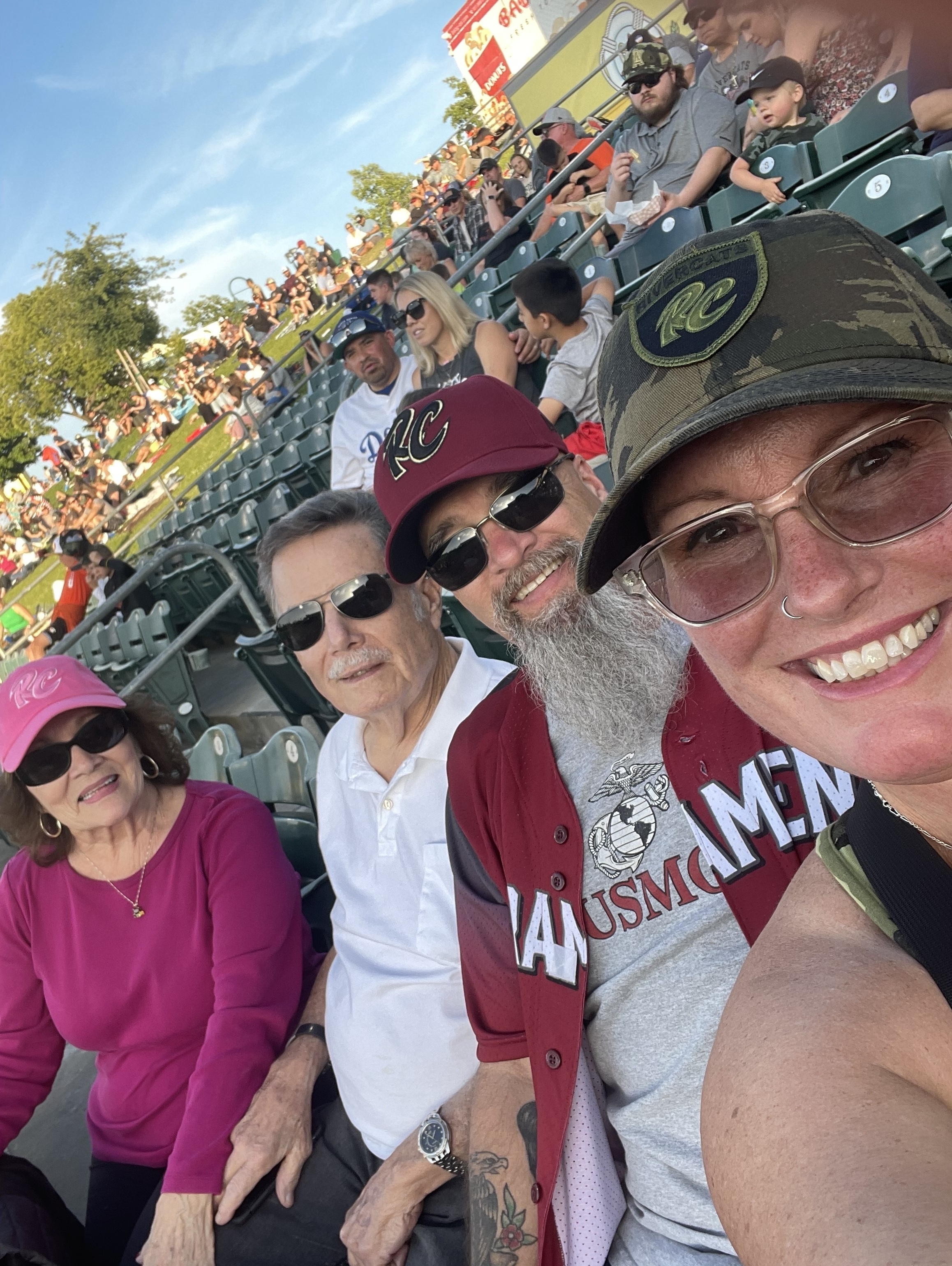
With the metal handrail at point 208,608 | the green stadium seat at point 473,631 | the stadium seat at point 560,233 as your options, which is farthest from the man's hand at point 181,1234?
the stadium seat at point 560,233

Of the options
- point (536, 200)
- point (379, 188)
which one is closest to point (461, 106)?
point (379, 188)

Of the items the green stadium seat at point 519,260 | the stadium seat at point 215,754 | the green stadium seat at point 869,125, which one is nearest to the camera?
the stadium seat at point 215,754

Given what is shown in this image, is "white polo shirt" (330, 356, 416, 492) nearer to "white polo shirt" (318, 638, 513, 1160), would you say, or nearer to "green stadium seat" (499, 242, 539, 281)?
"green stadium seat" (499, 242, 539, 281)

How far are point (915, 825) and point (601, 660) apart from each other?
0.84m

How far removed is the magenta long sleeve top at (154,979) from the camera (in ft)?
7.16

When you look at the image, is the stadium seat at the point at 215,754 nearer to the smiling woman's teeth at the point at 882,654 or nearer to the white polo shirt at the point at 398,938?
the white polo shirt at the point at 398,938

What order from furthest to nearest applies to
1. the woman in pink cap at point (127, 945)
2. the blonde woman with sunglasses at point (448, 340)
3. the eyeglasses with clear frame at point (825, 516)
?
the blonde woman with sunglasses at point (448, 340)
the woman in pink cap at point (127, 945)
the eyeglasses with clear frame at point (825, 516)

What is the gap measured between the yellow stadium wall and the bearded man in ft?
50.4

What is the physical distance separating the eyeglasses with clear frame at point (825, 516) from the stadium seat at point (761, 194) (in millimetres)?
4545

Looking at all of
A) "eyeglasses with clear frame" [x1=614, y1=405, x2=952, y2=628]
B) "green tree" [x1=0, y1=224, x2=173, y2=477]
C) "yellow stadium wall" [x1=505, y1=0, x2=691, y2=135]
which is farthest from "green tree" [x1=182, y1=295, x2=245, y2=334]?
"eyeglasses with clear frame" [x1=614, y1=405, x2=952, y2=628]

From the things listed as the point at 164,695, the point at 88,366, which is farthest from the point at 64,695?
the point at 88,366

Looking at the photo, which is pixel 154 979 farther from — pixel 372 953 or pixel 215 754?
pixel 215 754

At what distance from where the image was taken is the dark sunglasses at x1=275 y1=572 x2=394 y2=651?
7.34 ft

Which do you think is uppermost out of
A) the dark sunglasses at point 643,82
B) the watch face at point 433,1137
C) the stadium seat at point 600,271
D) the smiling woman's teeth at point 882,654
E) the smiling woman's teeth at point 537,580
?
the dark sunglasses at point 643,82
